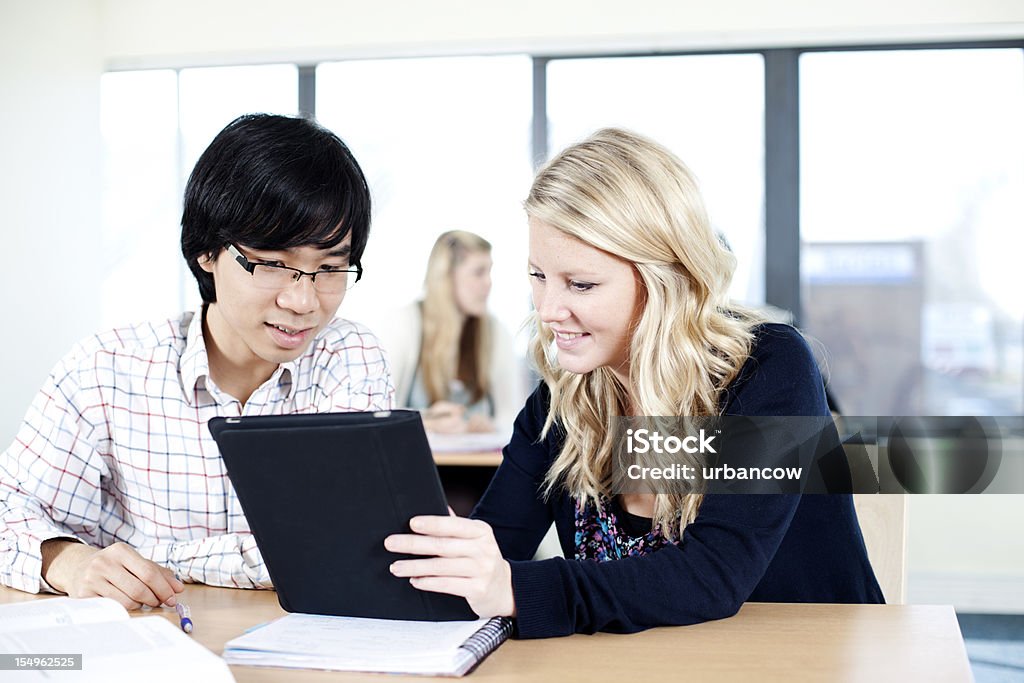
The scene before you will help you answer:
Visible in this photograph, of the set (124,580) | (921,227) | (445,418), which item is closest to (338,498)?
(124,580)

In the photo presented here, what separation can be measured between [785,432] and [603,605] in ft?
1.15

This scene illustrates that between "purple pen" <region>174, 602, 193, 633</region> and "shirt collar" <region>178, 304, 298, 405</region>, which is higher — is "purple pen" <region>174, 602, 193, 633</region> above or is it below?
below

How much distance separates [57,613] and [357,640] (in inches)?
12.6

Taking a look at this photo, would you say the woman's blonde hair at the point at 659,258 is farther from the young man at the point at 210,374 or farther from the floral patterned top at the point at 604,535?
the young man at the point at 210,374

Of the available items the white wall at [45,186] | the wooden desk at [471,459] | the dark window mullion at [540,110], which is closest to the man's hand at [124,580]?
the wooden desk at [471,459]

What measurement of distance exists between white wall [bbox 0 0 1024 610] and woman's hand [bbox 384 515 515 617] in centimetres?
332

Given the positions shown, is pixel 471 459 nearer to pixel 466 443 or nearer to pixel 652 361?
pixel 466 443

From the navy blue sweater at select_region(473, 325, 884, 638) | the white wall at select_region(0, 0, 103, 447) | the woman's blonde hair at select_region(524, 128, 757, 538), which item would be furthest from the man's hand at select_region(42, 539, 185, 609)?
the white wall at select_region(0, 0, 103, 447)

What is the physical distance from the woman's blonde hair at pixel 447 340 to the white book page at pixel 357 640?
2.64m

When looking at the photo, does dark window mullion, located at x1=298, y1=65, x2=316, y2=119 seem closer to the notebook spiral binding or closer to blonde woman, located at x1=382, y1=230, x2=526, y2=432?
blonde woman, located at x1=382, y1=230, x2=526, y2=432

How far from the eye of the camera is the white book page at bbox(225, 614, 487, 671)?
0.98m

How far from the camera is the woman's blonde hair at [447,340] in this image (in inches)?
149

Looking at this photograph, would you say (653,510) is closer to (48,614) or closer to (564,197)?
(564,197)

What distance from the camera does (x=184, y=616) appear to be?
3.76ft
